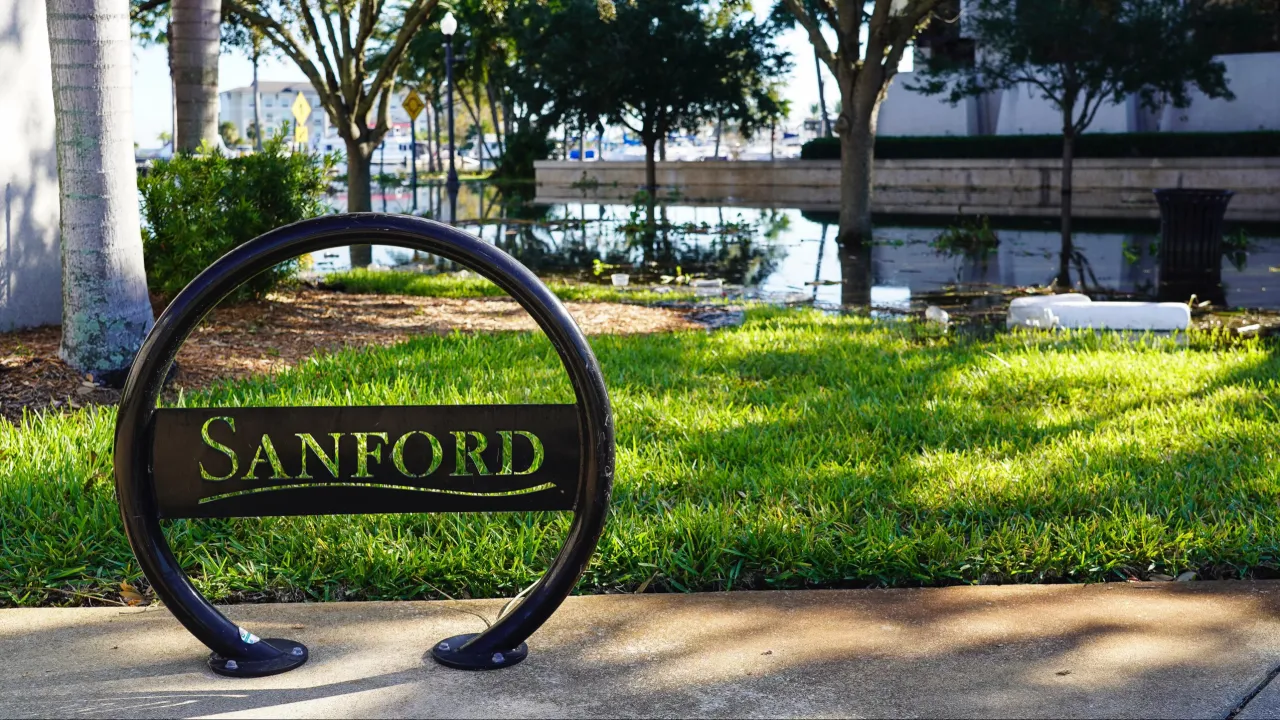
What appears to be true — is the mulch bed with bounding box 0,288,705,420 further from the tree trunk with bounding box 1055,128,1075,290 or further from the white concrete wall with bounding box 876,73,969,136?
the white concrete wall with bounding box 876,73,969,136

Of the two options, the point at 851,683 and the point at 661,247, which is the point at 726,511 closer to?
the point at 851,683

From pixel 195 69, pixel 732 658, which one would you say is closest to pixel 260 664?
pixel 732 658

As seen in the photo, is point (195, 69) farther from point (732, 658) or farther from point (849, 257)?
point (849, 257)

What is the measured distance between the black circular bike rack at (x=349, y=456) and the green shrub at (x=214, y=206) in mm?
5261

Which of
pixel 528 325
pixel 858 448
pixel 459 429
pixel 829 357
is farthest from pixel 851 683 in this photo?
pixel 528 325

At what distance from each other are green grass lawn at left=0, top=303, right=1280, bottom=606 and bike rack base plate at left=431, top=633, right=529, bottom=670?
22.9 inches

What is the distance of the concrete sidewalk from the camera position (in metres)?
2.74

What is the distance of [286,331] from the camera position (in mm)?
Answer: 8055

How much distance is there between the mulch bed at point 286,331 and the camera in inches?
236

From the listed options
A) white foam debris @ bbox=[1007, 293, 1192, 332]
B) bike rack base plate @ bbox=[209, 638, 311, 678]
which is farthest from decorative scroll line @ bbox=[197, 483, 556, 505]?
white foam debris @ bbox=[1007, 293, 1192, 332]

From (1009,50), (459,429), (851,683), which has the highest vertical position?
(1009,50)

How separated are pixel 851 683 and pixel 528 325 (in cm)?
612

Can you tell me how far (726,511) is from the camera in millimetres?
4109

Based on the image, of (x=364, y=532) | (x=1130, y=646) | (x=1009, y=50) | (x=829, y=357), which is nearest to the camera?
(x=1130, y=646)
